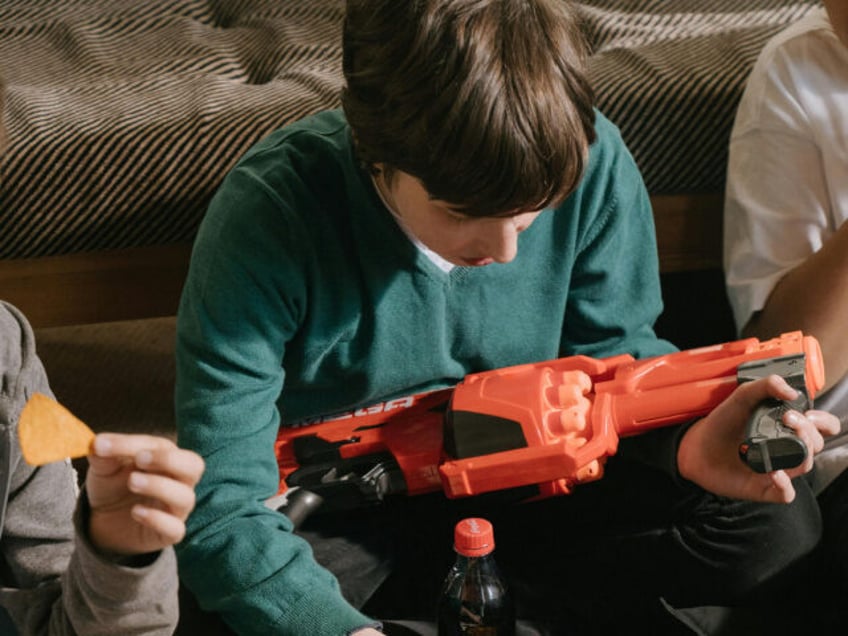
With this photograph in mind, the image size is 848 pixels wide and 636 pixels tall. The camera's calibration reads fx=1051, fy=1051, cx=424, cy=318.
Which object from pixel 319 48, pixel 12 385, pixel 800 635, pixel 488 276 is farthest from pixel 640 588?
pixel 319 48

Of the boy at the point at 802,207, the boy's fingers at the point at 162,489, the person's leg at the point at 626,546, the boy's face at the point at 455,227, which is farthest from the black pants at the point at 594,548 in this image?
the boy's fingers at the point at 162,489

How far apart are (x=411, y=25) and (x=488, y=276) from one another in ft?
0.92

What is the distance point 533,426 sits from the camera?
87cm

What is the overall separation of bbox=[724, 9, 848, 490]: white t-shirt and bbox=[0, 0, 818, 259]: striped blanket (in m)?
0.14

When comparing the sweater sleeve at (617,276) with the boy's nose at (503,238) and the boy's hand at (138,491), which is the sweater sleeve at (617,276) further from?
the boy's hand at (138,491)

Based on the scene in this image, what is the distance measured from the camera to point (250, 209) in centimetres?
88

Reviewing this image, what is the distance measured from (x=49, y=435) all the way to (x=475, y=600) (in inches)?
17.4

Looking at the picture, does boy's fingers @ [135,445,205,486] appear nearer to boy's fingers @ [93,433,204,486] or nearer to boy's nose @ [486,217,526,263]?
boy's fingers @ [93,433,204,486]

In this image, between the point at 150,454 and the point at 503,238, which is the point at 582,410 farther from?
the point at 150,454

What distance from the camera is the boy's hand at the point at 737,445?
2.77ft

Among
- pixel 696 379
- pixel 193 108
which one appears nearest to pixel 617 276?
pixel 696 379

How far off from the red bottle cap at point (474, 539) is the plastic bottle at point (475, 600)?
40 mm

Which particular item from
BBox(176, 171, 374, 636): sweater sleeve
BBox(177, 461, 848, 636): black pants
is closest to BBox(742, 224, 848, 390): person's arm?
BBox(177, 461, 848, 636): black pants

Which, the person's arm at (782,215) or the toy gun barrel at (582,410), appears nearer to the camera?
the toy gun barrel at (582,410)
